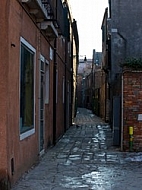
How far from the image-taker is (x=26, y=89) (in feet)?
27.6

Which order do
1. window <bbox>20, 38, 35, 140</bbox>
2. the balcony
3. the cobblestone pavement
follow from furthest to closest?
the balcony < window <bbox>20, 38, 35, 140</bbox> < the cobblestone pavement

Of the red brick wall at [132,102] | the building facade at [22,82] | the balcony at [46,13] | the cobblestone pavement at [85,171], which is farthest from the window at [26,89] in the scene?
the red brick wall at [132,102]

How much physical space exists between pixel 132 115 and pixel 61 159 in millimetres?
2782

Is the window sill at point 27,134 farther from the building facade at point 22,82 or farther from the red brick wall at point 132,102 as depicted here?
the red brick wall at point 132,102

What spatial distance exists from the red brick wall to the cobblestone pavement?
2.41ft

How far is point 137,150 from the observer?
38.9 feet

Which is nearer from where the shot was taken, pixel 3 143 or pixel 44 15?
pixel 3 143

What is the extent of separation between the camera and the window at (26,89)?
313 inches

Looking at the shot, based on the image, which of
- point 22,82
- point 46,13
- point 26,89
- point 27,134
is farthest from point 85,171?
point 46,13

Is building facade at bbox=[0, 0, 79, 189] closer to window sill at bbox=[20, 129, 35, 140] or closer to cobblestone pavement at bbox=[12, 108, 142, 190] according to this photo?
window sill at bbox=[20, 129, 35, 140]

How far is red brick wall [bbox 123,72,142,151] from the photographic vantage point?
11.9 m

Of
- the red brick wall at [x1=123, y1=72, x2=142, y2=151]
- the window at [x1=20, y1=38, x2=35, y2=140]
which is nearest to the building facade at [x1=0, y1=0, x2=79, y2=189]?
the window at [x1=20, y1=38, x2=35, y2=140]

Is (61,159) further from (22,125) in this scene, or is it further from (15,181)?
(15,181)

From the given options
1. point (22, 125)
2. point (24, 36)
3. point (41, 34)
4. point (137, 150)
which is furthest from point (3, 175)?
point (137, 150)
